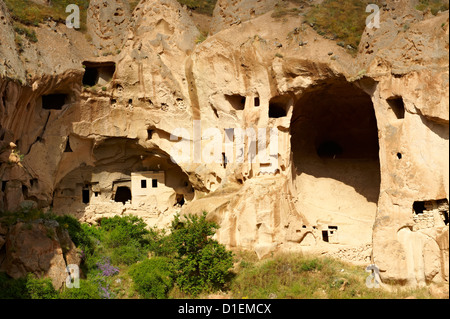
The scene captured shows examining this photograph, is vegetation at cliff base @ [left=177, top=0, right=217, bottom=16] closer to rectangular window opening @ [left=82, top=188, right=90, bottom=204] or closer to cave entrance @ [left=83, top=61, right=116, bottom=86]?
cave entrance @ [left=83, top=61, right=116, bottom=86]

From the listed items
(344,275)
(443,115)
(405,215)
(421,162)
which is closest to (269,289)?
(344,275)

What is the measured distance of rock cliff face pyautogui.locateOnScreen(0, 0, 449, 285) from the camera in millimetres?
23578

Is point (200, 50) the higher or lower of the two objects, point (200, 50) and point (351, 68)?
the higher

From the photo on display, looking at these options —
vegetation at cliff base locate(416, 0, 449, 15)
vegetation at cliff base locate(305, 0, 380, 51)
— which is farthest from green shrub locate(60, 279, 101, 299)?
vegetation at cliff base locate(416, 0, 449, 15)

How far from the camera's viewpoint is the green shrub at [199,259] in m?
24.1

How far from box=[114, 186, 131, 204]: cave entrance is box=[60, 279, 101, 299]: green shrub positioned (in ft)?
34.0

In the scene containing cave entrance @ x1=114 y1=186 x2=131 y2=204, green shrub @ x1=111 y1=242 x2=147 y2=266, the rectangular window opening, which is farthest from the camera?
cave entrance @ x1=114 y1=186 x2=131 y2=204

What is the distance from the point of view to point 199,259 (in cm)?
2439

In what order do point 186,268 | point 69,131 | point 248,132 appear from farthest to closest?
point 69,131, point 248,132, point 186,268

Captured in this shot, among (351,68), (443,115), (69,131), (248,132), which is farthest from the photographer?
(69,131)

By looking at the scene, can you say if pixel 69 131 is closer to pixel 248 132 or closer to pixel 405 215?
pixel 248 132

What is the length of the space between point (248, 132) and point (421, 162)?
7.93 meters

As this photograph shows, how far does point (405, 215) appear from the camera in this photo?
77.3 feet

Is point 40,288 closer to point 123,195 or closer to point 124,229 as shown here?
point 124,229
